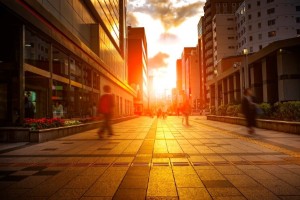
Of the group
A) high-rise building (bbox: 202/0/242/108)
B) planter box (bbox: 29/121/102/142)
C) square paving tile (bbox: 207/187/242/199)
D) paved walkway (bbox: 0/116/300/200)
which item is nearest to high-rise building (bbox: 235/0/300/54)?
high-rise building (bbox: 202/0/242/108)

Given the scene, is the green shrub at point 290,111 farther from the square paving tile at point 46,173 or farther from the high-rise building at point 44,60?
the square paving tile at point 46,173

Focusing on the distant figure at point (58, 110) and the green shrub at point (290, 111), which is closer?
the green shrub at point (290, 111)

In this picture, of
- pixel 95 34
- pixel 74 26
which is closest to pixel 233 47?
pixel 95 34

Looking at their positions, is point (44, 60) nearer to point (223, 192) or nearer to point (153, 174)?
point (153, 174)

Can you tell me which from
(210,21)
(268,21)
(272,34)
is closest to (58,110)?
(272,34)

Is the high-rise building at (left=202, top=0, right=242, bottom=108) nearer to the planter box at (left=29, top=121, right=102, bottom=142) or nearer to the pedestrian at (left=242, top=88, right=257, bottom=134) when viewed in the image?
the planter box at (left=29, top=121, right=102, bottom=142)

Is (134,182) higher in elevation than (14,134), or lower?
lower

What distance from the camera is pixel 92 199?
4.25 m

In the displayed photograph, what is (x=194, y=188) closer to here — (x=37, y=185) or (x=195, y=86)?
(x=37, y=185)

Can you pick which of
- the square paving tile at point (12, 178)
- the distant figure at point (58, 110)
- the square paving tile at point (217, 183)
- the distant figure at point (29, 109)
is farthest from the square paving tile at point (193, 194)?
the distant figure at point (58, 110)

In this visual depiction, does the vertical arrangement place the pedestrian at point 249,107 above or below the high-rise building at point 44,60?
below

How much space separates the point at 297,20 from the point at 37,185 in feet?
283

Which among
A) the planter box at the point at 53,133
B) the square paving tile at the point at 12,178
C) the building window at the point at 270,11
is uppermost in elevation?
the building window at the point at 270,11

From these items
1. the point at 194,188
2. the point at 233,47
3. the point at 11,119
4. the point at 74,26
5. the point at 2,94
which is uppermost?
the point at 233,47
